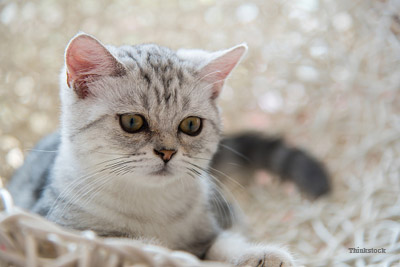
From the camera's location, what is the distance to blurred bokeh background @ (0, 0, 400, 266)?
1.89 metres

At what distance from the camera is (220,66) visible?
1.44 meters

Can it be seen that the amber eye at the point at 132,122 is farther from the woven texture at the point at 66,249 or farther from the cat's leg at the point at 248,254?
the cat's leg at the point at 248,254

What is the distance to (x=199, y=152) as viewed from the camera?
4.39 feet

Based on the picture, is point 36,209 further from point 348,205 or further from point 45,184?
point 348,205

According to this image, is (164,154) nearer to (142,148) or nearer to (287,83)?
(142,148)

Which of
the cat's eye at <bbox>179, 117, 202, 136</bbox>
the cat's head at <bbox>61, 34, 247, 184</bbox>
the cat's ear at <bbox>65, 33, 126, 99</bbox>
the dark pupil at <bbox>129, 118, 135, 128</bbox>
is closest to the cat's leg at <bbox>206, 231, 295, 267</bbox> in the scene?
the cat's head at <bbox>61, 34, 247, 184</bbox>

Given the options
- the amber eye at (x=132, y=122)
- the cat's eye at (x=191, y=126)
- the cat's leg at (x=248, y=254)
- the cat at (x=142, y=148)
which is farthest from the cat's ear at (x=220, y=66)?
the cat's leg at (x=248, y=254)

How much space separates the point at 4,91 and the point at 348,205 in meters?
1.90

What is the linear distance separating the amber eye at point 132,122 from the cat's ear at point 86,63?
17cm

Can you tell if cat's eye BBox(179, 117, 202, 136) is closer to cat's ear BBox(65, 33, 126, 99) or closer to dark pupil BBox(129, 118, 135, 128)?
dark pupil BBox(129, 118, 135, 128)

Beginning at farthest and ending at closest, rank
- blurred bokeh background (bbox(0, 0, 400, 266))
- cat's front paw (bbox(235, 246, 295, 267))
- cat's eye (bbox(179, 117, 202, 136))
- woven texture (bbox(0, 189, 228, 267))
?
blurred bokeh background (bbox(0, 0, 400, 266))
cat's eye (bbox(179, 117, 202, 136))
cat's front paw (bbox(235, 246, 295, 267))
woven texture (bbox(0, 189, 228, 267))

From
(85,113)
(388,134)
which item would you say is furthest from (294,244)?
(85,113)

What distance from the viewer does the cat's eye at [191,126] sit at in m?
1.30

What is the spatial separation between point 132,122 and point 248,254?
57 centimetres
